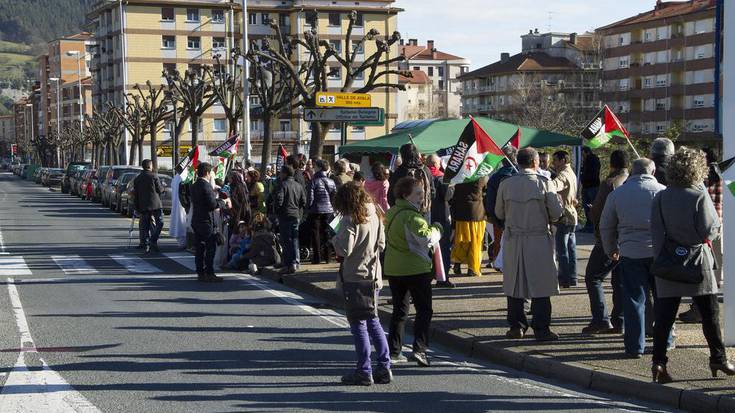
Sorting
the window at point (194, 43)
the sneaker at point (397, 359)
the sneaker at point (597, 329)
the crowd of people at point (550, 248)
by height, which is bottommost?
the sneaker at point (397, 359)

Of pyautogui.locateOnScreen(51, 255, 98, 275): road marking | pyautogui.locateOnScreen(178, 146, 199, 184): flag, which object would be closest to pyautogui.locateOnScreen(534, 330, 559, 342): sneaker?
pyautogui.locateOnScreen(51, 255, 98, 275): road marking

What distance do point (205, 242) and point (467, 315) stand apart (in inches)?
232

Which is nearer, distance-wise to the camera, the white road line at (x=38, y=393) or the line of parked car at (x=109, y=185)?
the white road line at (x=38, y=393)

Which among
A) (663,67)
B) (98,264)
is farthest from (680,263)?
(663,67)

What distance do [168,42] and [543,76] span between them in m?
49.9

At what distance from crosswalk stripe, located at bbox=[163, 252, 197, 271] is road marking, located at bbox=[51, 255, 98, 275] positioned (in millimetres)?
1649

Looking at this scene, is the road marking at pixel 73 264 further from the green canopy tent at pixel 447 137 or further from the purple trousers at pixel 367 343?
the purple trousers at pixel 367 343

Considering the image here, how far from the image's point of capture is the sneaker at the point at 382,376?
27.8 feet

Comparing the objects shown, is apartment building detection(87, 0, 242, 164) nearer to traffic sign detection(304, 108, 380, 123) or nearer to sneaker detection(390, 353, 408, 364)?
traffic sign detection(304, 108, 380, 123)

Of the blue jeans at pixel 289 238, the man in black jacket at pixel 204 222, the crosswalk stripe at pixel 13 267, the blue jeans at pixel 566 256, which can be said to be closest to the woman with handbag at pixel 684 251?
the blue jeans at pixel 566 256

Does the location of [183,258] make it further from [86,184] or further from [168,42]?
[168,42]

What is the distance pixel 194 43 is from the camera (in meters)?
94.4

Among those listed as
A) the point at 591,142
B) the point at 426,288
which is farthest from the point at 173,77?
the point at 426,288

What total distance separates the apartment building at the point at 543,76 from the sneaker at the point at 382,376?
96.5 metres
